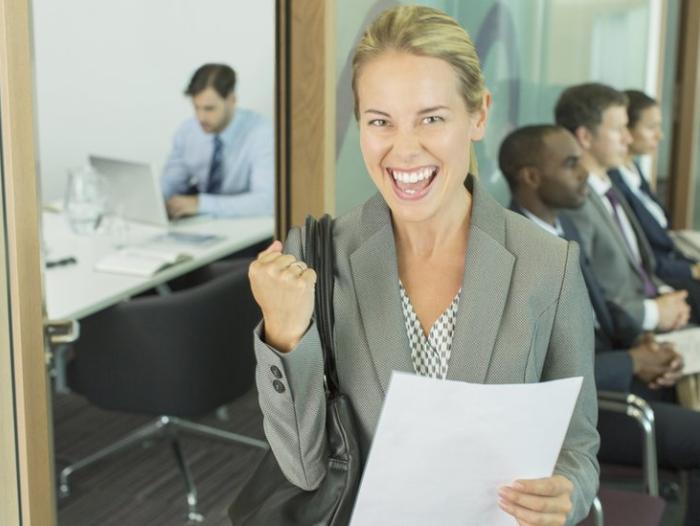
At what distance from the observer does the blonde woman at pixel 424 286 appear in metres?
1.45

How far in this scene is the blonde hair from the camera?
57.6 inches

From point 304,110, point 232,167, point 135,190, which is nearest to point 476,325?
point 304,110

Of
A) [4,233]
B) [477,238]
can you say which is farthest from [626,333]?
[4,233]

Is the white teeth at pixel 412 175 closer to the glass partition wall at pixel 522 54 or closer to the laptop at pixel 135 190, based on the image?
the glass partition wall at pixel 522 54

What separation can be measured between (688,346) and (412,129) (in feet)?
7.43

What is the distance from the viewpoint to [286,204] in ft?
7.89

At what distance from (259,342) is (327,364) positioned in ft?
0.55

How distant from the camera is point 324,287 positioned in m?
1.54

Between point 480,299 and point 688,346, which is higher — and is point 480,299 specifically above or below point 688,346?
above

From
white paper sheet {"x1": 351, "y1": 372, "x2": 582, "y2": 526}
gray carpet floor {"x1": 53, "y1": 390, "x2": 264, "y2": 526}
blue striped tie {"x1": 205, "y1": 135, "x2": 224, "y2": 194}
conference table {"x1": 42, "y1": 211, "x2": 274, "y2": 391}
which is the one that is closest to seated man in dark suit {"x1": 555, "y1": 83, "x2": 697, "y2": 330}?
conference table {"x1": 42, "y1": 211, "x2": 274, "y2": 391}

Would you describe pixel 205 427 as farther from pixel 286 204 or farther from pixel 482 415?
pixel 482 415

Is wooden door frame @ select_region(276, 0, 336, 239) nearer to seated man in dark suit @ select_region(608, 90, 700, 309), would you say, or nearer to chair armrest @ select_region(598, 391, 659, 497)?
chair armrest @ select_region(598, 391, 659, 497)

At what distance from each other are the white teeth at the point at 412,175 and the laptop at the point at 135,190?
3169 millimetres

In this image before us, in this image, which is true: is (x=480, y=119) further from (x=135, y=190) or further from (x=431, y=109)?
(x=135, y=190)
